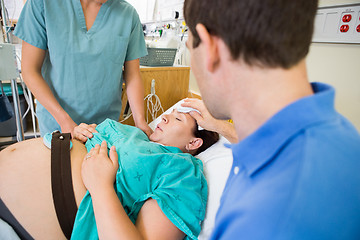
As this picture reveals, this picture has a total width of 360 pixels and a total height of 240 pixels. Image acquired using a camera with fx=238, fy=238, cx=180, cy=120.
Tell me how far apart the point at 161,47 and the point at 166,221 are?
1.60 metres

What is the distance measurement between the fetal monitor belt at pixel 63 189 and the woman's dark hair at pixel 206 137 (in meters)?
0.68

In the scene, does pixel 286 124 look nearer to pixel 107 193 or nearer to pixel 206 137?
pixel 107 193

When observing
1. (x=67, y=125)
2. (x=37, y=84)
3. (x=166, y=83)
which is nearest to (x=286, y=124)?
(x=67, y=125)

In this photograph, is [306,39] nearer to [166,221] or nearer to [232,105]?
[232,105]

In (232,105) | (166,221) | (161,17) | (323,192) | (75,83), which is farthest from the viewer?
(161,17)

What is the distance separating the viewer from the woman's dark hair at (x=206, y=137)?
136 centimetres

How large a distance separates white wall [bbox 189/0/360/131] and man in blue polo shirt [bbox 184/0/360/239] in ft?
3.02

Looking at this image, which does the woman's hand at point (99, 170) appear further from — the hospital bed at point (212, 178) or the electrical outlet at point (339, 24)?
the electrical outlet at point (339, 24)

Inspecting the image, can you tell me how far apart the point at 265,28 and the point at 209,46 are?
0.11 metres

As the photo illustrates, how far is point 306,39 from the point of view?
1.40 feet

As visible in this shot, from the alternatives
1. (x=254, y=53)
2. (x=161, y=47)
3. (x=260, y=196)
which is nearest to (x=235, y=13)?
(x=254, y=53)

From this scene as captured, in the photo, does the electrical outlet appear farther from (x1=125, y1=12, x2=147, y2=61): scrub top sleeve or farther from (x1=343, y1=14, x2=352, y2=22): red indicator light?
(x1=125, y1=12, x2=147, y2=61): scrub top sleeve

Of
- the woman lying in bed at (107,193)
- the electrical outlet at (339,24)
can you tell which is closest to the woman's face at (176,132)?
the woman lying in bed at (107,193)

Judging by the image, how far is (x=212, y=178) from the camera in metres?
1.07
